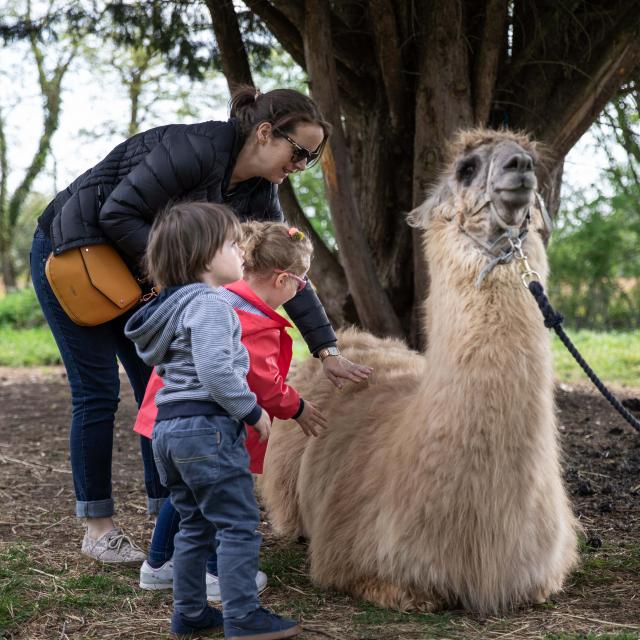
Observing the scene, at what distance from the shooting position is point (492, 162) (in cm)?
284

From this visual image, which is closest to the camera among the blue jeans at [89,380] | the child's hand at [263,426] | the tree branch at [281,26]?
the child's hand at [263,426]

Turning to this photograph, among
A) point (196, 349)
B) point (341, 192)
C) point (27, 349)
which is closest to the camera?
point (196, 349)

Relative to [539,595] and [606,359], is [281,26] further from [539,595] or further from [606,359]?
[606,359]

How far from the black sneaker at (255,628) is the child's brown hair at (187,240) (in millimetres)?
1051

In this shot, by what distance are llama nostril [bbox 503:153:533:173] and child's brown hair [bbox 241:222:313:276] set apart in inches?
32.6

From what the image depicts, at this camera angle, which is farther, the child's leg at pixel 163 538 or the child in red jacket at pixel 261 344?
the child's leg at pixel 163 538

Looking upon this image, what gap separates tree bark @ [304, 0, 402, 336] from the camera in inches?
199

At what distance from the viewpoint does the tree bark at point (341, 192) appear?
16.6ft

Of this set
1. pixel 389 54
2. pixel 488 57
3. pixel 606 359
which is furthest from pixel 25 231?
pixel 488 57

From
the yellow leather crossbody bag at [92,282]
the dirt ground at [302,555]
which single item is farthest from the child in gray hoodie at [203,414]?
the yellow leather crossbody bag at [92,282]

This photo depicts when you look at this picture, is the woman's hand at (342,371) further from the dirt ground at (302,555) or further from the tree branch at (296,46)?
the tree branch at (296,46)

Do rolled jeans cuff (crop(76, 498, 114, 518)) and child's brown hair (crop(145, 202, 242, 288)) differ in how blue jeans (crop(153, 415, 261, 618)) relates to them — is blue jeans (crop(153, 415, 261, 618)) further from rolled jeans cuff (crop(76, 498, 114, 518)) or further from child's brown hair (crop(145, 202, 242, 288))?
rolled jeans cuff (crop(76, 498, 114, 518))

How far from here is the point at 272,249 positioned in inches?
121

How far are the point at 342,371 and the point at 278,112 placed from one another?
109cm
